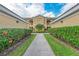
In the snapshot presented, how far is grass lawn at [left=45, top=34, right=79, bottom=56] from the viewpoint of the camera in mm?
5270

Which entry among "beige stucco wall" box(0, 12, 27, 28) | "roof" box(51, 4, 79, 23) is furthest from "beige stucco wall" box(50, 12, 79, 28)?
"beige stucco wall" box(0, 12, 27, 28)

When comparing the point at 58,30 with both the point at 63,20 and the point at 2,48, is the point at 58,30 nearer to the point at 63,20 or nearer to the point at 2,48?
the point at 63,20

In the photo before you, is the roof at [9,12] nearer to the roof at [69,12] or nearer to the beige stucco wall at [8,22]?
the beige stucco wall at [8,22]

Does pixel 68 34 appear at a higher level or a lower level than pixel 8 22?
lower

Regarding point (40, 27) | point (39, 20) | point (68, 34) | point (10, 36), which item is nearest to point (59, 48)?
point (68, 34)

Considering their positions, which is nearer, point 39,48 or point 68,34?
point 39,48

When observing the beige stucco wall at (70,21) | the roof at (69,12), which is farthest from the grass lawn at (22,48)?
the roof at (69,12)

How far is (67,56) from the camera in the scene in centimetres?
524

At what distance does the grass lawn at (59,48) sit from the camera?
5.27 meters

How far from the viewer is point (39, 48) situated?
17.7 feet

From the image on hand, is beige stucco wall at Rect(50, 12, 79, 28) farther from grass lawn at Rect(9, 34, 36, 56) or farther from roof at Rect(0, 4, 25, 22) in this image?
roof at Rect(0, 4, 25, 22)

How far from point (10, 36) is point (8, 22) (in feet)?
0.98

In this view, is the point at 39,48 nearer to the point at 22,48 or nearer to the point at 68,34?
the point at 22,48

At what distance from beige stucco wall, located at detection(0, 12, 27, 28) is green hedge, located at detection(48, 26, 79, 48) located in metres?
0.63
